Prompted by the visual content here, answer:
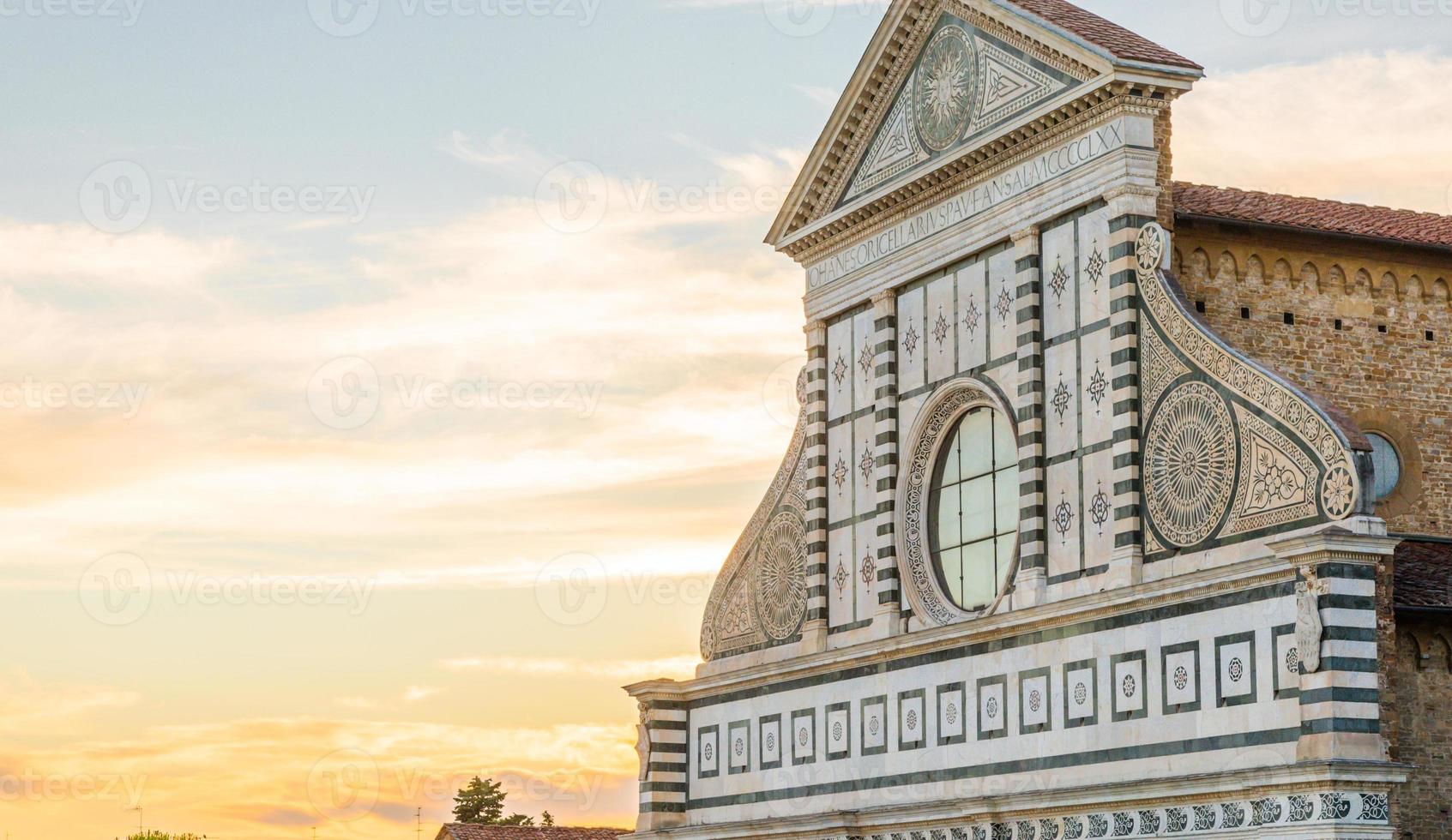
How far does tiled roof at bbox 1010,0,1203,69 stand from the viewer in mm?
24172

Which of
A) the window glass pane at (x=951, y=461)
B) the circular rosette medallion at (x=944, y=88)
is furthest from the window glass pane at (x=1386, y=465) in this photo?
the circular rosette medallion at (x=944, y=88)

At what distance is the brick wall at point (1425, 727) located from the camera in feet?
70.4

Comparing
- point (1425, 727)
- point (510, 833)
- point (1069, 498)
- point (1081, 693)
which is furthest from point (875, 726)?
point (510, 833)

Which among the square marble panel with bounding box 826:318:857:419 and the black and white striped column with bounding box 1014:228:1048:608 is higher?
the square marble panel with bounding box 826:318:857:419

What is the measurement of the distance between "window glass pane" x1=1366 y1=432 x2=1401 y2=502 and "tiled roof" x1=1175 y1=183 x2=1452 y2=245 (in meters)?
2.40

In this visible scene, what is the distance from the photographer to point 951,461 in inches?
1071

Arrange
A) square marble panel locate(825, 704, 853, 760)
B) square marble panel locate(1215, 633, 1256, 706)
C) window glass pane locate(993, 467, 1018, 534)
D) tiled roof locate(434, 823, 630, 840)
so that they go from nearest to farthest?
square marble panel locate(1215, 633, 1256, 706)
window glass pane locate(993, 467, 1018, 534)
square marble panel locate(825, 704, 853, 760)
tiled roof locate(434, 823, 630, 840)

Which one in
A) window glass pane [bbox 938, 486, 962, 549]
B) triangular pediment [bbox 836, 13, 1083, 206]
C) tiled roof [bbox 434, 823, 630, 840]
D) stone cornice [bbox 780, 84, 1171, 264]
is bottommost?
tiled roof [bbox 434, 823, 630, 840]

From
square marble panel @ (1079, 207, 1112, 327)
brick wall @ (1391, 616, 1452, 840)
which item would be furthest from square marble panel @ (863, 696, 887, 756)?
brick wall @ (1391, 616, 1452, 840)

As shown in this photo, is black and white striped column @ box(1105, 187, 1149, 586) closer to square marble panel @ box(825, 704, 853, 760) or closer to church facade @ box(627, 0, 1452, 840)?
church facade @ box(627, 0, 1452, 840)

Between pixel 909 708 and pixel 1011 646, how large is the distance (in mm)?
2189

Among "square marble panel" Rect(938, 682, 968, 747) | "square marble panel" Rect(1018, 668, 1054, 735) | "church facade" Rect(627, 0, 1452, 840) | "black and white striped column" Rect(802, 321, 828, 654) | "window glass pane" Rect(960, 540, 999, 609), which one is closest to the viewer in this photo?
"church facade" Rect(627, 0, 1452, 840)

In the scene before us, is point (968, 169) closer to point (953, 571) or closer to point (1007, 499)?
point (1007, 499)

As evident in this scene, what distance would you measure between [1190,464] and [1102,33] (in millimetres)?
5326
